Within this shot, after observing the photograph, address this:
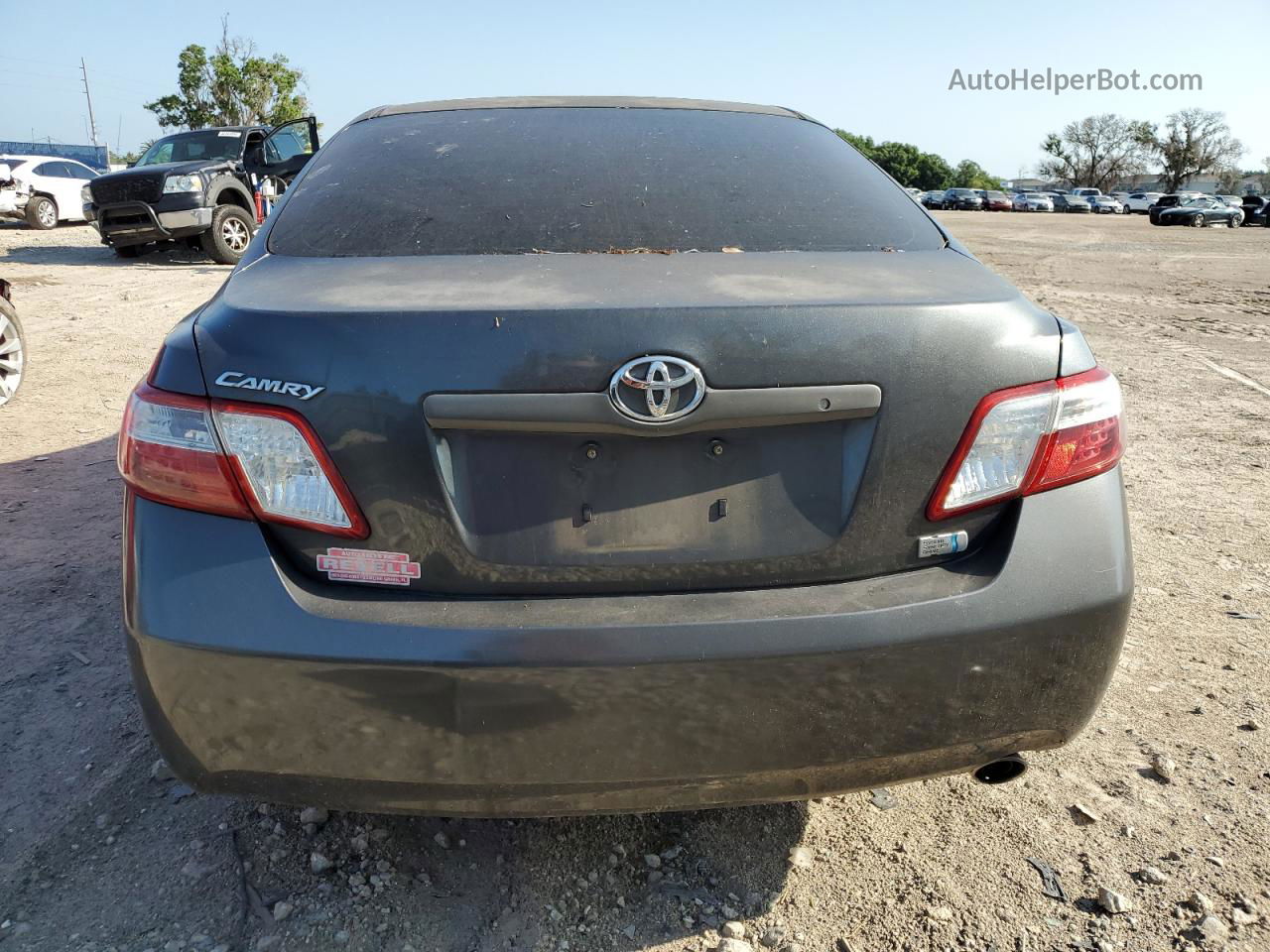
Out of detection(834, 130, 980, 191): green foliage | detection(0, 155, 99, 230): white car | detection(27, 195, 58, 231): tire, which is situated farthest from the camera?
detection(834, 130, 980, 191): green foliage

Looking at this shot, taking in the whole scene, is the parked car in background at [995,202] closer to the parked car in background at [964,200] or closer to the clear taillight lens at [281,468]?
the parked car in background at [964,200]

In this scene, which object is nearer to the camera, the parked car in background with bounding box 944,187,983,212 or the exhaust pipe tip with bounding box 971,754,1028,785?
the exhaust pipe tip with bounding box 971,754,1028,785

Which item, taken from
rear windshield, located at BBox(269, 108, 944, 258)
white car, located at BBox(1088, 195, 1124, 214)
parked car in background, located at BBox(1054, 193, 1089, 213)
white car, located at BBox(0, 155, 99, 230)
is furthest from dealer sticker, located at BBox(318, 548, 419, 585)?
white car, located at BBox(1088, 195, 1124, 214)

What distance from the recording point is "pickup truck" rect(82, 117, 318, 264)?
14375 millimetres

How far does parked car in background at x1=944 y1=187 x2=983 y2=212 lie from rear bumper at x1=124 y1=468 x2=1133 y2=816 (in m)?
72.1

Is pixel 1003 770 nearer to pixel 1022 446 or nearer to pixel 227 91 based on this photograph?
pixel 1022 446

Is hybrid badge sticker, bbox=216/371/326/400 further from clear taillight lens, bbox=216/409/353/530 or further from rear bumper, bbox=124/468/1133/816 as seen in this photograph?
rear bumper, bbox=124/468/1133/816

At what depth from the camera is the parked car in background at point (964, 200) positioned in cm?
6781

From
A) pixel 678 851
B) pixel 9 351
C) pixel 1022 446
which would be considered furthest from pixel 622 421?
pixel 9 351

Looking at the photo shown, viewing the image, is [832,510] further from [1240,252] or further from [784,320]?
[1240,252]

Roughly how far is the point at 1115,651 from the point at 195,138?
1693cm

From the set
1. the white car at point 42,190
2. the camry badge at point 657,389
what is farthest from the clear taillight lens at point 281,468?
the white car at point 42,190

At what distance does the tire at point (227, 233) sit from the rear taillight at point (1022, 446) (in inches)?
605

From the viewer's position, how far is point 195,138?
15.5 metres
